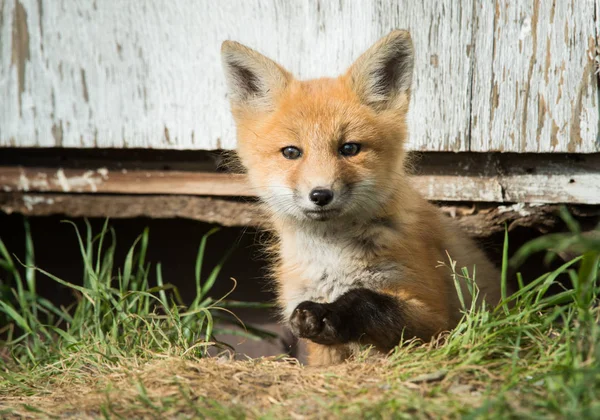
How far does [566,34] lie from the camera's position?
302 centimetres

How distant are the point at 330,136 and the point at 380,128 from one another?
0.27 metres

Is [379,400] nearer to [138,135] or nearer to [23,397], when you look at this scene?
[23,397]

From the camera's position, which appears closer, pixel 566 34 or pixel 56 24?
pixel 566 34

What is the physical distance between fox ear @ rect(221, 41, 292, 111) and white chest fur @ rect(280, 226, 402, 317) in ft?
2.22

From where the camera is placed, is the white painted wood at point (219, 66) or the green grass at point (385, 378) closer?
the green grass at point (385, 378)

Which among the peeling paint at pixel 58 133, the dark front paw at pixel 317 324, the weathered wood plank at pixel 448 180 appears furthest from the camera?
the peeling paint at pixel 58 133

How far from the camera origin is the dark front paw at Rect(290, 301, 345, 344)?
2295 millimetres

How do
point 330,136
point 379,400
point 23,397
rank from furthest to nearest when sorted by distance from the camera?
point 330,136 < point 23,397 < point 379,400

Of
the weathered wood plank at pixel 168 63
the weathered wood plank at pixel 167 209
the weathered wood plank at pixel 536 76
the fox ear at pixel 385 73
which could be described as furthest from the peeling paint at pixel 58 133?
the weathered wood plank at pixel 536 76

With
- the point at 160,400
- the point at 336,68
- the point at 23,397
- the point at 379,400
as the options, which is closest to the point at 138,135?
the point at 336,68

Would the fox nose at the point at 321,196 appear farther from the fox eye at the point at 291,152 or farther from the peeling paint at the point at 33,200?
the peeling paint at the point at 33,200

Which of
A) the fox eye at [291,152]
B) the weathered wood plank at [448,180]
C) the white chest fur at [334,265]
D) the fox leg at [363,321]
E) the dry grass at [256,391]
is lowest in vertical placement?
the dry grass at [256,391]

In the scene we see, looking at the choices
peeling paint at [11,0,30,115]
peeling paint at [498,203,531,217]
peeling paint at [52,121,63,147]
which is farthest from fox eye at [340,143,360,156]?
peeling paint at [11,0,30,115]

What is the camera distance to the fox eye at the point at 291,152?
8.76ft
